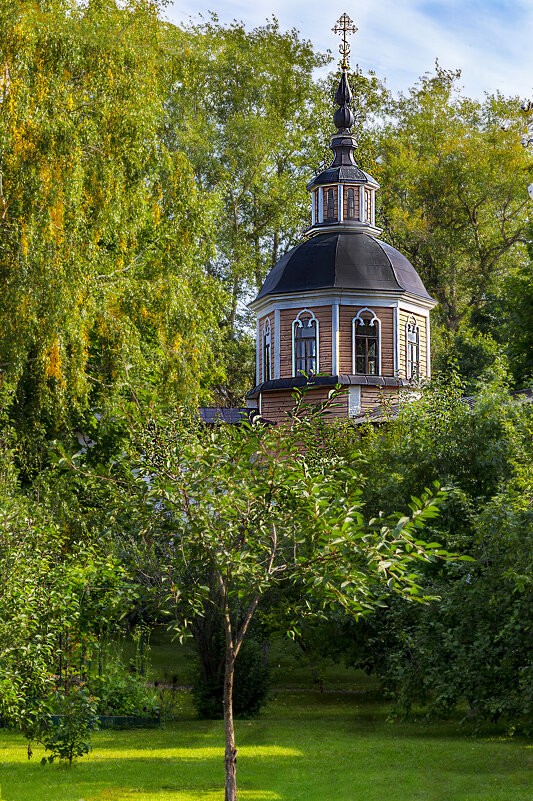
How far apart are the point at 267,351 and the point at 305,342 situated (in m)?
2.01

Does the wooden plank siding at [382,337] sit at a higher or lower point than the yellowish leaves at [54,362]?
higher

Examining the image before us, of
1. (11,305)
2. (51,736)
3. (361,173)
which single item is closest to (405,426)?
(11,305)

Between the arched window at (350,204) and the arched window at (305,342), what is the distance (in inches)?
192

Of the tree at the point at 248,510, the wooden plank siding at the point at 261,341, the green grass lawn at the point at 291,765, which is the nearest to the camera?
the tree at the point at 248,510

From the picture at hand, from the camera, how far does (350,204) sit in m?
36.2

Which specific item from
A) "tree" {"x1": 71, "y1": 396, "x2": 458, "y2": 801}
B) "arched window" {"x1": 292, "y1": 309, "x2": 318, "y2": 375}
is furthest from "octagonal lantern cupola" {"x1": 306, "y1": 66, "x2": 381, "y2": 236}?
"tree" {"x1": 71, "y1": 396, "x2": 458, "y2": 801}

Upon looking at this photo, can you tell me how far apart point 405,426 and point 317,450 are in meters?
8.28

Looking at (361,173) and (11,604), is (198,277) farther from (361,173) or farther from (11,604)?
(361,173)

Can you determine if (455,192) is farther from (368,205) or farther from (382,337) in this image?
(382,337)

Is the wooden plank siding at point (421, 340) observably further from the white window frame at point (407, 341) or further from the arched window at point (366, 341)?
the arched window at point (366, 341)

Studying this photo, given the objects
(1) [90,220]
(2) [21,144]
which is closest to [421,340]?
(1) [90,220]

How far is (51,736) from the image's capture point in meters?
13.9

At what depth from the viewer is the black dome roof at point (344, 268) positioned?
108 feet

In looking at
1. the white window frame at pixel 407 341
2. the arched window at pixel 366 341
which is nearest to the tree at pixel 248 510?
the arched window at pixel 366 341
